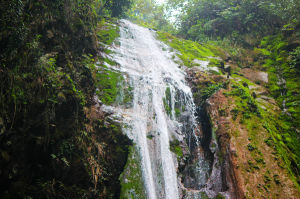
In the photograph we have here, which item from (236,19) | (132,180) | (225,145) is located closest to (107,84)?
(132,180)

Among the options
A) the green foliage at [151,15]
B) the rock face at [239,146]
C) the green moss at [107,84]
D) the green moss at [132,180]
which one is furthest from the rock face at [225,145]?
the green foliage at [151,15]

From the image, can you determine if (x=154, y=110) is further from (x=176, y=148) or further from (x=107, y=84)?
(x=107, y=84)

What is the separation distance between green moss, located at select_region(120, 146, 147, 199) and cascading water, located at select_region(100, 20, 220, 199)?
0.15m

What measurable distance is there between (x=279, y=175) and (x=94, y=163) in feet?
17.8

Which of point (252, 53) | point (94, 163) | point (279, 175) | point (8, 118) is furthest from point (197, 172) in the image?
point (252, 53)

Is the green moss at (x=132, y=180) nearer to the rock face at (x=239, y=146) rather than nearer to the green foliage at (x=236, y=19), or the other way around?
the rock face at (x=239, y=146)

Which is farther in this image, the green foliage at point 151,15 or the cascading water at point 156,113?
the green foliage at point 151,15

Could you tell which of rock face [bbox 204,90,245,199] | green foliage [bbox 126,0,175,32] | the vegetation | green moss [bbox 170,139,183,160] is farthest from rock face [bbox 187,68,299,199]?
green foliage [bbox 126,0,175,32]

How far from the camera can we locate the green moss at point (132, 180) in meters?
5.26

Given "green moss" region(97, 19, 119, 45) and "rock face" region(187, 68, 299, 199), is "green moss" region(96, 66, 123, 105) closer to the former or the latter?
"green moss" region(97, 19, 119, 45)

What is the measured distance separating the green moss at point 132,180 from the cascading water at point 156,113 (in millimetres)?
151

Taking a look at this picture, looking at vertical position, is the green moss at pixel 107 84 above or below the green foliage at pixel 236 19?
below

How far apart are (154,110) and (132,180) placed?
296 cm

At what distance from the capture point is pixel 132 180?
5.50 metres
